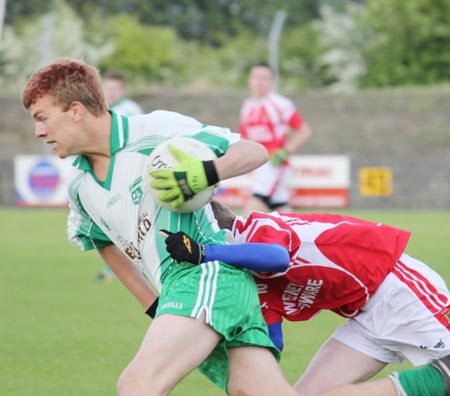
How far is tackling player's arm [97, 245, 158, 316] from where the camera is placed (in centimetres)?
471

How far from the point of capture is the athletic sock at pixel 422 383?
4352 millimetres

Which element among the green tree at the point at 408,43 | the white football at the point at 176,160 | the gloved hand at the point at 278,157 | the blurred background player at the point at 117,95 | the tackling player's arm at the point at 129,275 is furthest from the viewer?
the green tree at the point at 408,43

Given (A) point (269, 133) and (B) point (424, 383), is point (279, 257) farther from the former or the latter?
(A) point (269, 133)

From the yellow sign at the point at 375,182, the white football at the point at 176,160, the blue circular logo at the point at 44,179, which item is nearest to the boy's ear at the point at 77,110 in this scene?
the white football at the point at 176,160

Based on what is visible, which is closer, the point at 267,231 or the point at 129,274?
the point at 267,231

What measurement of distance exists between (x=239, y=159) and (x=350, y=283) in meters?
0.73

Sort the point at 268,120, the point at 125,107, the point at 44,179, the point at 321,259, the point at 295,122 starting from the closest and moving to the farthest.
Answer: the point at 321,259 → the point at 125,107 → the point at 268,120 → the point at 295,122 → the point at 44,179

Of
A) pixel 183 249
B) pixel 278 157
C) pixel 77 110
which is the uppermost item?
pixel 77 110

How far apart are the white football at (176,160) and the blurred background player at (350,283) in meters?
0.29

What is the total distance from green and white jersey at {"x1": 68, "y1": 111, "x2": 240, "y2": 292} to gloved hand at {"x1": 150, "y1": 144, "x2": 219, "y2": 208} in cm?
20

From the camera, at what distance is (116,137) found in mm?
4375

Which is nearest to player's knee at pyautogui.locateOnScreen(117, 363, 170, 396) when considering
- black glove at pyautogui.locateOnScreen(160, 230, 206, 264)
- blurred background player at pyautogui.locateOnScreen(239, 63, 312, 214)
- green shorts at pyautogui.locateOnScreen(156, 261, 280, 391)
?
green shorts at pyautogui.locateOnScreen(156, 261, 280, 391)

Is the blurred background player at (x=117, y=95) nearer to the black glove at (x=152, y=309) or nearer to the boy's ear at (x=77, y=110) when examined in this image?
the black glove at (x=152, y=309)

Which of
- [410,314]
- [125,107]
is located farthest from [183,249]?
[125,107]
